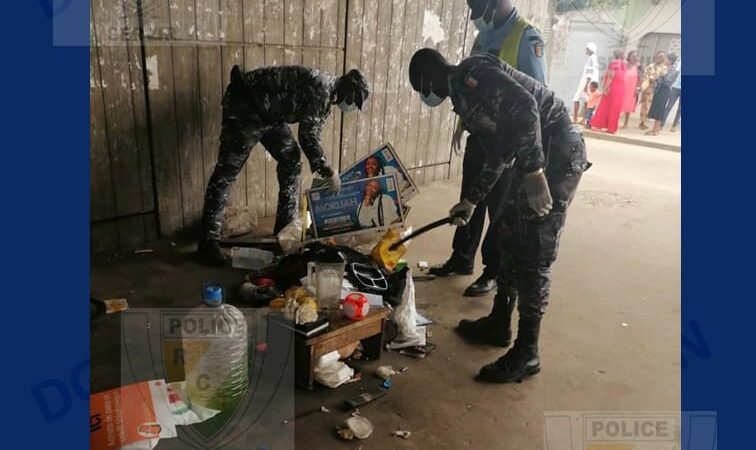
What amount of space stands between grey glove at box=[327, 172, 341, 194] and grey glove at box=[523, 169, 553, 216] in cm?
116

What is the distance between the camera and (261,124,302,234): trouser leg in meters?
3.33

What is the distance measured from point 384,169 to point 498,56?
87 cm

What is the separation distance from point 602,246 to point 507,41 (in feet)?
6.40

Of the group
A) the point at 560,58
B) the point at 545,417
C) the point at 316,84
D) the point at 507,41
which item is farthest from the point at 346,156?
the point at 560,58

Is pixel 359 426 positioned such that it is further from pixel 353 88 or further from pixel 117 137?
pixel 117 137

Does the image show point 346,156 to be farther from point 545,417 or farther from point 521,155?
point 545,417

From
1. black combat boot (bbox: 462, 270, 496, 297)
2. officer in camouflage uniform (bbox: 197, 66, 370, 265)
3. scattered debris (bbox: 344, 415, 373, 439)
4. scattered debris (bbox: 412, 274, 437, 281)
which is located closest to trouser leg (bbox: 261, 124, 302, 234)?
officer in camouflage uniform (bbox: 197, 66, 370, 265)

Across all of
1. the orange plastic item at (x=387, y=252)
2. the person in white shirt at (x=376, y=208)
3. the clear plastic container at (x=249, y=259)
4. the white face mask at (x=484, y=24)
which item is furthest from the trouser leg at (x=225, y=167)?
the white face mask at (x=484, y=24)

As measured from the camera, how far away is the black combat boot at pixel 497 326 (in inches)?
99.1

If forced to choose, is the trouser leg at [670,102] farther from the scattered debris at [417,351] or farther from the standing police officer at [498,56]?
the scattered debris at [417,351]

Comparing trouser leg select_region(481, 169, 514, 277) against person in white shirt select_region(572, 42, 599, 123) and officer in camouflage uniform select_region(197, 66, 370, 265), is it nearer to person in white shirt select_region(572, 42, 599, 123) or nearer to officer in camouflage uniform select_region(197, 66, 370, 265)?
officer in camouflage uniform select_region(197, 66, 370, 265)

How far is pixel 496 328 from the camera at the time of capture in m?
2.55

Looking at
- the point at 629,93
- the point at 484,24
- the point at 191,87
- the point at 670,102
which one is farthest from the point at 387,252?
the point at 670,102

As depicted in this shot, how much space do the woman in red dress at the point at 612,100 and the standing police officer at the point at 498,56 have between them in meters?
6.37
